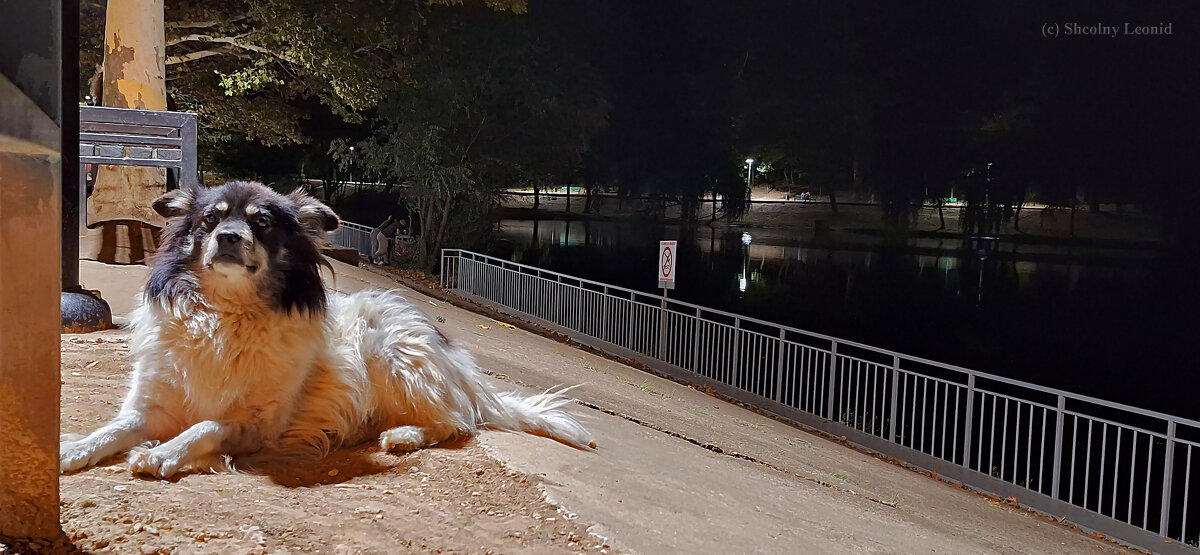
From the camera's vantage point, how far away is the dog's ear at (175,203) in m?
3.61

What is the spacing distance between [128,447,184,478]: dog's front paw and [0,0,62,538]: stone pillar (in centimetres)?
94

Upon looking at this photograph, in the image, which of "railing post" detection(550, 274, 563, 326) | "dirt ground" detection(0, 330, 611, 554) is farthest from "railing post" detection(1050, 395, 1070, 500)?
"railing post" detection(550, 274, 563, 326)

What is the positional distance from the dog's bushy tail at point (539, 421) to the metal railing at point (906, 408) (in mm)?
5883

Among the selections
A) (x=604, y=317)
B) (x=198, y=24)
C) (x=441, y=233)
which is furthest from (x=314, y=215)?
(x=441, y=233)

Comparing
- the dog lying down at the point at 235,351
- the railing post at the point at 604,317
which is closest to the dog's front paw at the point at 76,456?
the dog lying down at the point at 235,351

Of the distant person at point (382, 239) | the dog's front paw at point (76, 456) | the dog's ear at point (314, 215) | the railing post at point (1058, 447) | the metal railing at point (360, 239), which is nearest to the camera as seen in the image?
the dog's front paw at point (76, 456)

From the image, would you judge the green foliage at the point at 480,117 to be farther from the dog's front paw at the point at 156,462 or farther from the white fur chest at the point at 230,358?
the dog's front paw at the point at 156,462

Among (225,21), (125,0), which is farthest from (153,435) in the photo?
(225,21)

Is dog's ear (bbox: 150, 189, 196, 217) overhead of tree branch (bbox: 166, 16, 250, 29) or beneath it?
beneath

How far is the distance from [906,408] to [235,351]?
612 inches

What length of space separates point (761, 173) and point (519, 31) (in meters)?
16.0

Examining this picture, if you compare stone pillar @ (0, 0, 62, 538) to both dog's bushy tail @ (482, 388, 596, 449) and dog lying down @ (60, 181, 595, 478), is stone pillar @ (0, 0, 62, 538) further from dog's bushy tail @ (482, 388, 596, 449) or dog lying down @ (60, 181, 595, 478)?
dog's bushy tail @ (482, 388, 596, 449)

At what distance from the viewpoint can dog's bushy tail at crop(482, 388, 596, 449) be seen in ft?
15.0

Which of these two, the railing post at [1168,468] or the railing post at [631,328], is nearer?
the railing post at [1168,468]
